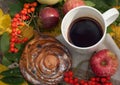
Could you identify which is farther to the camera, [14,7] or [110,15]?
[14,7]

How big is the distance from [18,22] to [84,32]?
156 millimetres

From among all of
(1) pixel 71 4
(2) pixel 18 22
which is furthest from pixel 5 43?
(1) pixel 71 4

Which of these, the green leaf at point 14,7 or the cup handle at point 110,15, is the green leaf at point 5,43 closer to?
the green leaf at point 14,7

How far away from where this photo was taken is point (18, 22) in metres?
0.90

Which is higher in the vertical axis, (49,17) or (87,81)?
(49,17)

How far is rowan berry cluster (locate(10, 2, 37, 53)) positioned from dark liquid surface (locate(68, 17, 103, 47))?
110 millimetres

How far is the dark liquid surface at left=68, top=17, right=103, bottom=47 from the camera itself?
2.81ft

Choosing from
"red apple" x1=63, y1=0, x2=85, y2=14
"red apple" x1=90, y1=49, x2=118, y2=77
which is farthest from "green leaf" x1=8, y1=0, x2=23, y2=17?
"red apple" x1=90, y1=49, x2=118, y2=77

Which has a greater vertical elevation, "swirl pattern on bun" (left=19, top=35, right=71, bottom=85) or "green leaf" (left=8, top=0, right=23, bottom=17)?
"green leaf" (left=8, top=0, right=23, bottom=17)

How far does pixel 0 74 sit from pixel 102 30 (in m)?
0.26

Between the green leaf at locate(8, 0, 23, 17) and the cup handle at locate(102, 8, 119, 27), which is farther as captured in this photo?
the green leaf at locate(8, 0, 23, 17)

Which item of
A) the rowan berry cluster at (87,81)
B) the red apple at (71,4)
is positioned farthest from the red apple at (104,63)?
the red apple at (71,4)

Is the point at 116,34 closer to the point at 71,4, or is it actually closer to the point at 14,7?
the point at 71,4

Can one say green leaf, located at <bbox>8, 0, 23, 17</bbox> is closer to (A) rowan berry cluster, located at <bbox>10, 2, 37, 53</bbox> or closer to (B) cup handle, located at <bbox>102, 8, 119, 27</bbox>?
(A) rowan berry cluster, located at <bbox>10, 2, 37, 53</bbox>
